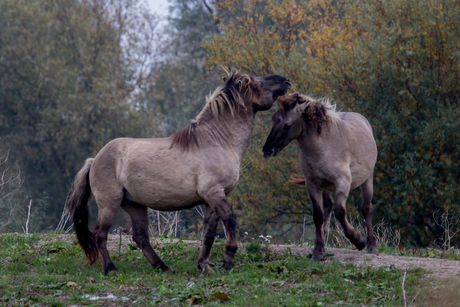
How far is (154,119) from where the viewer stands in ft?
92.4

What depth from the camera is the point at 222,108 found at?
6.89 meters

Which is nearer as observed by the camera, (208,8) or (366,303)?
(366,303)

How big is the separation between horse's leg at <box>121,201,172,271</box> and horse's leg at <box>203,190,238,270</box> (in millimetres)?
1020

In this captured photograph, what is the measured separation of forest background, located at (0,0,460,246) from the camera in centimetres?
1488

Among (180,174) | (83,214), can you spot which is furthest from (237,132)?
(83,214)

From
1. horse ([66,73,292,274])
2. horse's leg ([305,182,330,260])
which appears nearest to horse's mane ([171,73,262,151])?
horse ([66,73,292,274])

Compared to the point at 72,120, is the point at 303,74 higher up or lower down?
higher up

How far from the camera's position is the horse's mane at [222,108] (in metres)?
6.68

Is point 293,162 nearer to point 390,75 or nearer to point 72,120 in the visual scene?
point 390,75

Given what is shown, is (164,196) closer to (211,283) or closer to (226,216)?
(226,216)

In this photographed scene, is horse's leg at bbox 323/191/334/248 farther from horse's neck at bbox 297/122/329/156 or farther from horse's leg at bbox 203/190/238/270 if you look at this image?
horse's leg at bbox 203/190/238/270

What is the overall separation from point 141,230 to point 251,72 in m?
13.5

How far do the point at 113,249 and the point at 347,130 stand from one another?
4.17 meters

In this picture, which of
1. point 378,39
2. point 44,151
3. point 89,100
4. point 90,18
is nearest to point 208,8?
point 90,18
